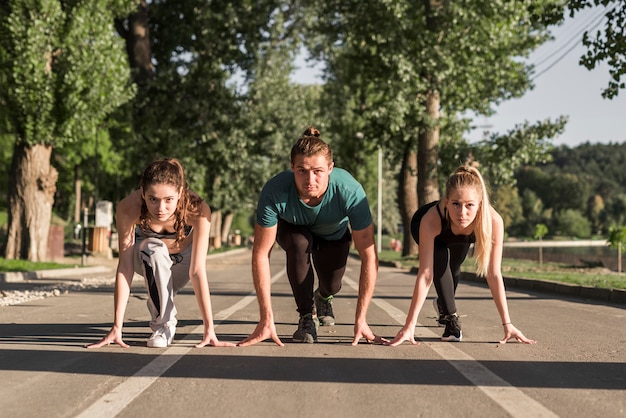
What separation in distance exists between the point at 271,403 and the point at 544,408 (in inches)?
54.1

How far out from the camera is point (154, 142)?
29453 mm

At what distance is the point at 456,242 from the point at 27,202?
18.2m

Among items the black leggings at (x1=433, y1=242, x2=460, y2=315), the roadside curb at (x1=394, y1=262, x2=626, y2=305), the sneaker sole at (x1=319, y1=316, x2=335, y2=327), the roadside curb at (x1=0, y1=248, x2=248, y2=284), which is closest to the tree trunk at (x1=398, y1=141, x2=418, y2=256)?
the roadside curb at (x1=0, y1=248, x2=248, y2=284)

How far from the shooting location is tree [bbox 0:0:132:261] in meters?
21.7

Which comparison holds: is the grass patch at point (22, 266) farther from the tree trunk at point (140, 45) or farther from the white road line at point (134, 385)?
the white road line at point (134, 385)

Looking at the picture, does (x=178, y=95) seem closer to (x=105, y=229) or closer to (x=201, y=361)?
(x=105, y=229)

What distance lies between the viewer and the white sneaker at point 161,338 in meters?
6.16

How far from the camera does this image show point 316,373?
5.04 meters

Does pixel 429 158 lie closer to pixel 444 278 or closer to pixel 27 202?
pixel 27 202

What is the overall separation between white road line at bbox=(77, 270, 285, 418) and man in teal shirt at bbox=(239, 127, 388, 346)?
0.63 meters

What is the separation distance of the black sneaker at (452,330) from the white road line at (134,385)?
2.11 m

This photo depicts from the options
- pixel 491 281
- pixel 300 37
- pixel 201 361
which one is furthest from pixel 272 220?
pixel 300 37

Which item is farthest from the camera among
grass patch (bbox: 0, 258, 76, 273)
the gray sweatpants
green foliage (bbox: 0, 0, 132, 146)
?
green foliage (bbox: 0, 0, 132, 146)

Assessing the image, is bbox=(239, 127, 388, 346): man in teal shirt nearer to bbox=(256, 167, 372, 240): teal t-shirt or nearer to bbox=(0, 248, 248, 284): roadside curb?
bbox=(256, 167, 372, 240): teal t-shirt
